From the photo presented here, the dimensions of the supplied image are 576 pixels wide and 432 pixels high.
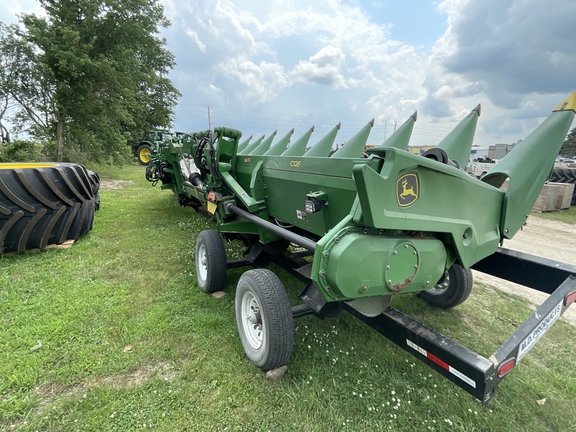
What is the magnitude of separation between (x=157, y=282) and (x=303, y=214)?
7.15 ft

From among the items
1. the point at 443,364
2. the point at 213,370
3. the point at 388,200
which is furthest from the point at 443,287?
the point at 213,370

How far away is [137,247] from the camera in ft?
16.2

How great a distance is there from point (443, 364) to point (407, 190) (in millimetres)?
986

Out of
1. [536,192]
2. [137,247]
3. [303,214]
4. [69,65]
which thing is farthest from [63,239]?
[69,65]

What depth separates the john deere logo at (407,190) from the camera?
5.16ft

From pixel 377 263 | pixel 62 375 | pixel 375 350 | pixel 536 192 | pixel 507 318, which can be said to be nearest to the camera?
pixel 377 263

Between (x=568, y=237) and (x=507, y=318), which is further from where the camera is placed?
(x=568, y=237)

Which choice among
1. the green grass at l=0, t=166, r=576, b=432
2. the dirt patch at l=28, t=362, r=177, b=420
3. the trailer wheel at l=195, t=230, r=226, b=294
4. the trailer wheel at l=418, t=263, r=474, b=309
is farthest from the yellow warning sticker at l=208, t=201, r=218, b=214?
the trailer wheel at l=418, t=263, r=474, b=309

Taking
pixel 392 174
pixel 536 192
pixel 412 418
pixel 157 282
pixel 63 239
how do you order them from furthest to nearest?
pixel 63 239
pixel 157 282
pixel 536 192
pixel 412 418
pixel 392 174

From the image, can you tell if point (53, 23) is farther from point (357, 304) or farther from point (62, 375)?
point (357, 304)

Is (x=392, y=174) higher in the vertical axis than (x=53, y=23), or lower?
lower

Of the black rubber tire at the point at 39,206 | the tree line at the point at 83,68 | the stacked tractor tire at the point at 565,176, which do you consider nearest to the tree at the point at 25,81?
the tree line at the point at 83,68

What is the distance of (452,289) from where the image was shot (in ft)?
10.6

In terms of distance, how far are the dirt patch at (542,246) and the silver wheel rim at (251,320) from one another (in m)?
3.47
